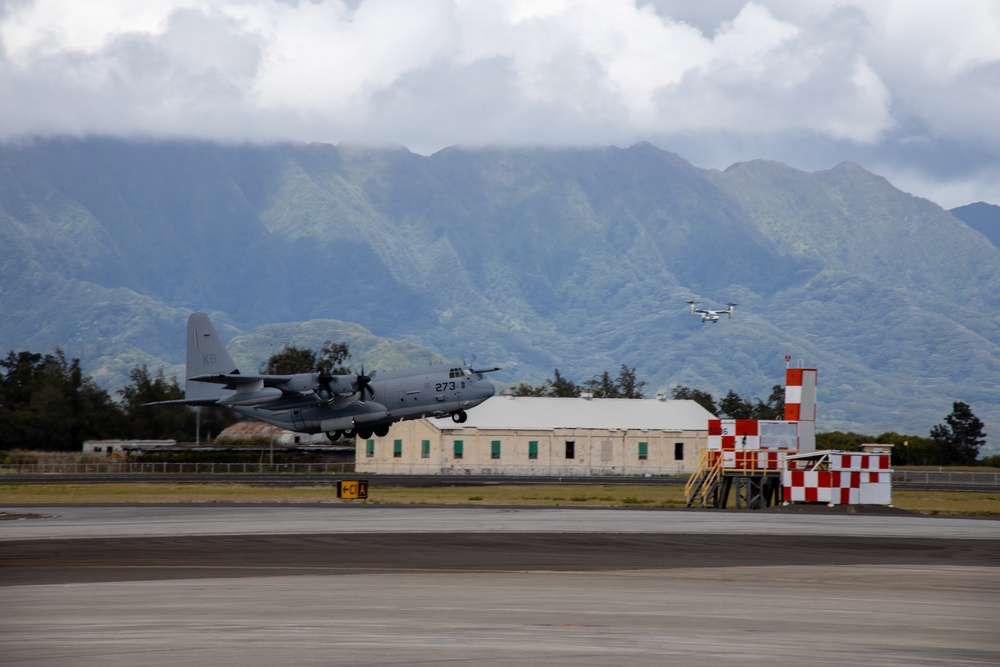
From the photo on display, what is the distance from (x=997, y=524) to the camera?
141 feet

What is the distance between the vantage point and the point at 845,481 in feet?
159

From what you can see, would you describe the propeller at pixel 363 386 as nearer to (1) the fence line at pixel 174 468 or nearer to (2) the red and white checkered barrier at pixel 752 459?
(2) the red and white checkered barrier at pixel 752 459

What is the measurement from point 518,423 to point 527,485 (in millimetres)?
23727

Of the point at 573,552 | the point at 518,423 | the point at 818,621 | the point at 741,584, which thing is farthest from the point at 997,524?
the point at 518,423

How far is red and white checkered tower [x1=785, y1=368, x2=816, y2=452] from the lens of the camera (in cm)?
5462

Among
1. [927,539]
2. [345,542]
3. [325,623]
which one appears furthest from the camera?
[927,539]

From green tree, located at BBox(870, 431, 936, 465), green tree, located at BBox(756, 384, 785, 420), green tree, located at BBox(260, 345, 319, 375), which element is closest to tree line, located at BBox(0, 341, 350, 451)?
green tree, located at BBox(260, 345, 319, 375)

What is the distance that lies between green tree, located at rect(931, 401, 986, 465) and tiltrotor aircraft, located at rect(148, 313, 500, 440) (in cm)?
8323

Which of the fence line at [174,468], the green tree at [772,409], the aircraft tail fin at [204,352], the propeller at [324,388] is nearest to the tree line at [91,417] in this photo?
the fence line at [174,468]

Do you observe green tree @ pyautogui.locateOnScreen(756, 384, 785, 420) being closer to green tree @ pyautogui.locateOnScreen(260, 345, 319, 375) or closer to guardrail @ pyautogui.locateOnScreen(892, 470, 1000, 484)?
guardrail @ pyautogui.locateOnScreen(892, 470, 1000, 484)

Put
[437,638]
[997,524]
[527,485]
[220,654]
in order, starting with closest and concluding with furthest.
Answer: [220,654] → [437,638] → [997,524] → [527,485]

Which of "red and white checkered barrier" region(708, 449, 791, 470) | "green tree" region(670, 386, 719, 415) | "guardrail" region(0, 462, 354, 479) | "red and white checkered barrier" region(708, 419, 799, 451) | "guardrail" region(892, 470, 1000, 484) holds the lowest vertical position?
"guardrail" region(892, 470, 1000, 484)

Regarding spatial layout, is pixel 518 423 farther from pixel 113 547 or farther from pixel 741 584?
pixel 741 584

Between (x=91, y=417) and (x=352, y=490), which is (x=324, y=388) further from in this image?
(x=91, y=417)
